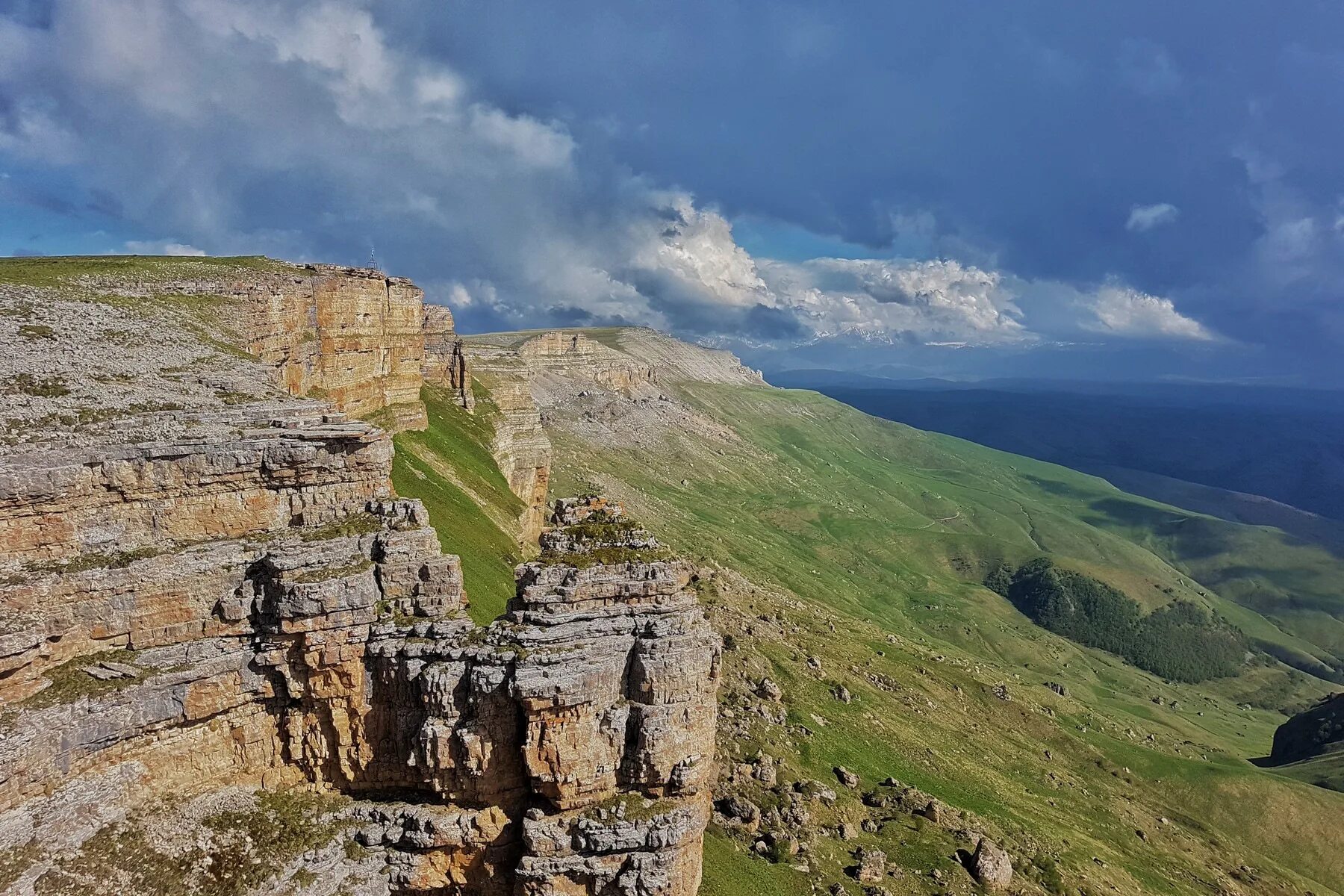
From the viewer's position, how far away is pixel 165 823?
2806cm

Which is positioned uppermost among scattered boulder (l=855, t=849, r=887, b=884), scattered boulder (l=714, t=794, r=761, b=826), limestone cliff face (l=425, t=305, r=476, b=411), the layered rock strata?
limestone cliff face (l=425, t=305, r=476, b=411)

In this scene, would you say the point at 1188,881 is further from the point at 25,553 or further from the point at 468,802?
the point at 25,553

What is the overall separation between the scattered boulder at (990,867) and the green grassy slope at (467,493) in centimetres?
5077

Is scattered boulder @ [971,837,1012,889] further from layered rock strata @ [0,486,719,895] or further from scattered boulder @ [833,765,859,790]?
layered rock strata @ [0,486,719,895]

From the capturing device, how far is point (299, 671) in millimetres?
31547

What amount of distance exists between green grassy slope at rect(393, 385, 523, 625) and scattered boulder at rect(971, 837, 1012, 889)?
50.8m

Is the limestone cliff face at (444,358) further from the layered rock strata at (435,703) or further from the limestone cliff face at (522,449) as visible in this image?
the layered rock strata at (435,703)

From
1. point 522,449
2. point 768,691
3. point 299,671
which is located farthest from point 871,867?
point 522,449

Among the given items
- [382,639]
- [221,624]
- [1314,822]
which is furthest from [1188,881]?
[221,624]

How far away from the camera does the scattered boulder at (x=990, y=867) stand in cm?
6378

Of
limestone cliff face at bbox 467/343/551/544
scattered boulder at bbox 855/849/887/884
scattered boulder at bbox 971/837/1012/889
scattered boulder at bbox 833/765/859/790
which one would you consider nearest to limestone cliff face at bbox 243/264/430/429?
limestone cliff face at bbox 467/343/551/544

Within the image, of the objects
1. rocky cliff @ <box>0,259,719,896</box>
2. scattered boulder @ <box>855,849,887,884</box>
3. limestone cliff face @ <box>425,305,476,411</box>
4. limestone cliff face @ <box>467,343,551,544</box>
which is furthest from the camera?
limestone cliff face @ <box>425,305,476,411</box>

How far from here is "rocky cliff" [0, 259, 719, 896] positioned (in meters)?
27.1

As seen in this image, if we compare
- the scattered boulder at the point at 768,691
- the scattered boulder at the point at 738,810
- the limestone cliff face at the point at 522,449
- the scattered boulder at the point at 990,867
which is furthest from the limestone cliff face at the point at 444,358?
the scattered boulder at the point at 990,867
